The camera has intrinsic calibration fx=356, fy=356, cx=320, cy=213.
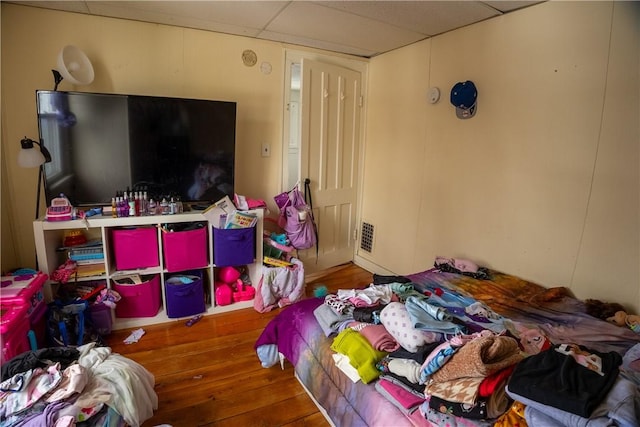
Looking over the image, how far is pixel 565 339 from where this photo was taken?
165 cm

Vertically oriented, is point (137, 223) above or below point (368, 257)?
above

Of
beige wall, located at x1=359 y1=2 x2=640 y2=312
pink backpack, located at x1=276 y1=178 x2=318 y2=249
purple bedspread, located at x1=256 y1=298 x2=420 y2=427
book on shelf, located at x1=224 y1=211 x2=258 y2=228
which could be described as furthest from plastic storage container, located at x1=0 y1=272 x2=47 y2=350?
beige wall, located at x1=359 y1=2 x2=640 y2=312

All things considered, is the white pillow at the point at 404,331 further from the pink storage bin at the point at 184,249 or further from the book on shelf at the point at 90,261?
the book on shelf at the point at 90,261

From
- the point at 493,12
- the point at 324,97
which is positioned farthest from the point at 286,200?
the point at 493,12

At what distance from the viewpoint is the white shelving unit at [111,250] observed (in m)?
2.20

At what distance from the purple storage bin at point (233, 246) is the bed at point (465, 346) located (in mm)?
824

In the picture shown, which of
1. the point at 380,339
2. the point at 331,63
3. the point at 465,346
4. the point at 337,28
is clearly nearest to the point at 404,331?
the point at 380,339

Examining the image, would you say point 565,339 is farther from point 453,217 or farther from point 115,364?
point 115,364

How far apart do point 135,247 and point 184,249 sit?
1.03 ft

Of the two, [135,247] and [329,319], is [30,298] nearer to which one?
[135,247]

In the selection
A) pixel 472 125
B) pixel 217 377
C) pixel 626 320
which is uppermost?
pixel 472 125

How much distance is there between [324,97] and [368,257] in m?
1.65

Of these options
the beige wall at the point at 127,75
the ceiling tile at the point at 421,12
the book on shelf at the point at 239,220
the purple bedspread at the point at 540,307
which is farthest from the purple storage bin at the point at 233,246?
the ceiling tile at the point at 421,12

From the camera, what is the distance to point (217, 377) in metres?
2.03
